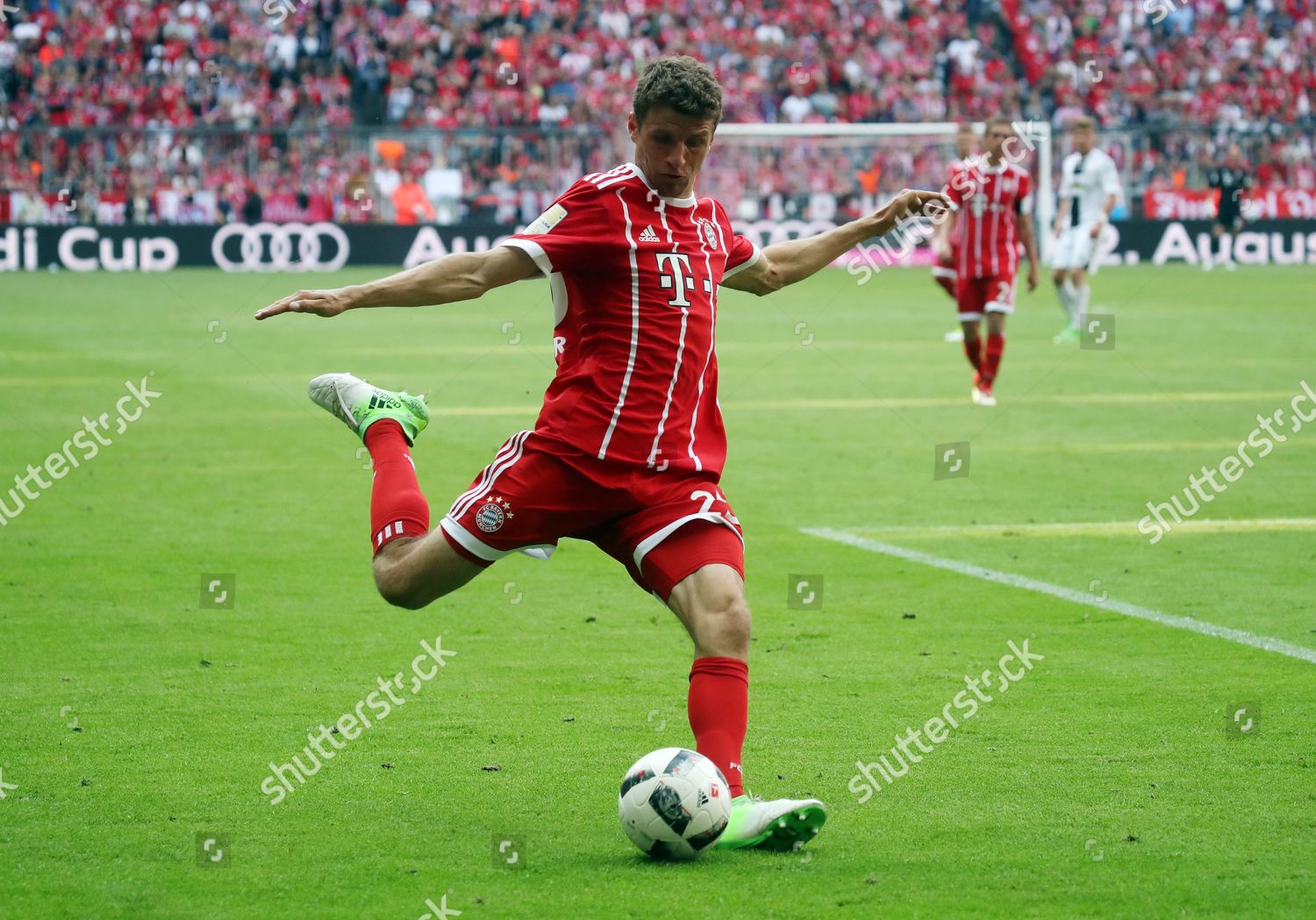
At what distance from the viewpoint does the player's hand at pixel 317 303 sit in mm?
4391

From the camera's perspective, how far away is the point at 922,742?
5602 millimetres

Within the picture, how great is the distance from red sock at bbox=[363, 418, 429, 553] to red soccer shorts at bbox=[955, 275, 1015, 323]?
10.3m

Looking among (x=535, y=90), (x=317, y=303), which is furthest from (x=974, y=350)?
(x=535, y=90)

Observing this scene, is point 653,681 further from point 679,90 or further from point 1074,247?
point 1074,247

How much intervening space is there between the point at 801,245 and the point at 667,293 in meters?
0.80

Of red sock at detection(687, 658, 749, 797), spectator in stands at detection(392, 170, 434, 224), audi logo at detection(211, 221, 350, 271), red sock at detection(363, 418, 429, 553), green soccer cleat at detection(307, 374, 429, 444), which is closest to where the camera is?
red sock at detection(687, 658, 749, 797)

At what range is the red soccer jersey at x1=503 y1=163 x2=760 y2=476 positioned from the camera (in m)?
4.80

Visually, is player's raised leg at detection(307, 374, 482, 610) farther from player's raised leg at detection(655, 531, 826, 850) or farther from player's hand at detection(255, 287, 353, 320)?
player's hand at detection(255, 287, 353, 320)

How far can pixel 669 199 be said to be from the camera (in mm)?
4898

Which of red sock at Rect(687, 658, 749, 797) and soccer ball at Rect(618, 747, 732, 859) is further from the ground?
red sock at Rect(687, 658, 749, 797)

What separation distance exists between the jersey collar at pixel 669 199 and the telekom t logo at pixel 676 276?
0.46 ft

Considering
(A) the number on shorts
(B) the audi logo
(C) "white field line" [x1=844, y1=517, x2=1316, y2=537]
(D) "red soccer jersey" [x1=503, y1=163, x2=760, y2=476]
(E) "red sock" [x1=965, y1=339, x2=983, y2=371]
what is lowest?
(B) the audi logo

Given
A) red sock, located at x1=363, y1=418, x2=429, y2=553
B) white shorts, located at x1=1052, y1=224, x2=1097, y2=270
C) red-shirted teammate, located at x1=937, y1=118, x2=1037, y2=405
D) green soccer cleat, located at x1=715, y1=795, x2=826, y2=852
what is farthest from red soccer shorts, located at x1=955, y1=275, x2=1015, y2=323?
green soccer cleat, located at x1=715, y1=795, x2=826, y2=852

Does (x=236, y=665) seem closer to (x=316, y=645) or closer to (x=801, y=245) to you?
(x=316, y=645)
